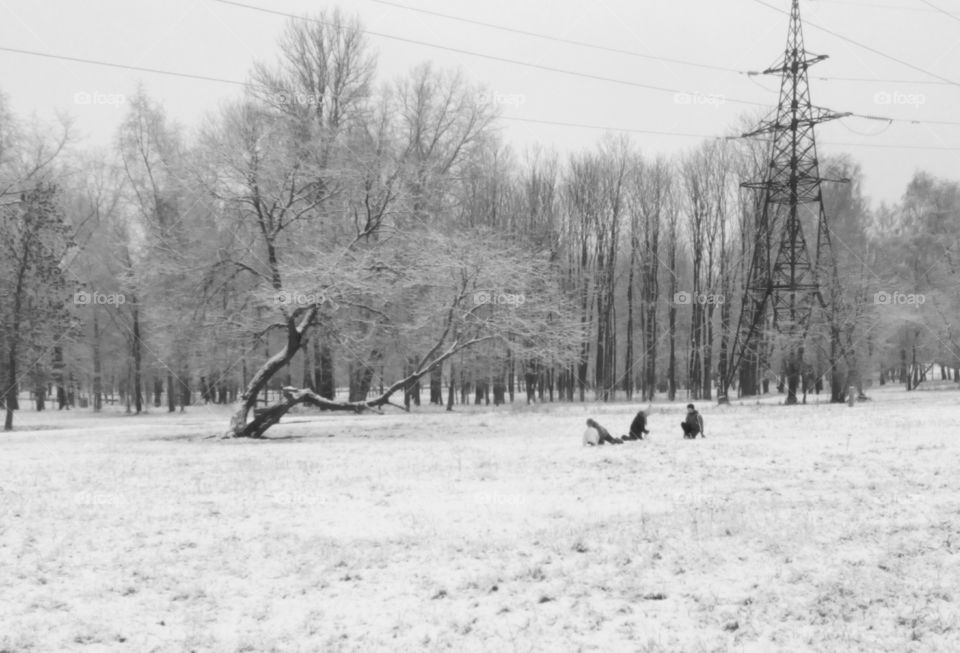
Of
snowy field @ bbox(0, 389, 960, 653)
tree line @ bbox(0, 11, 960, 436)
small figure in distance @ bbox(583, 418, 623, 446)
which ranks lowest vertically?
snowy field @ bbox(0, 389, 960, 653)

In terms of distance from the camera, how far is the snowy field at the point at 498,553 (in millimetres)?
6723

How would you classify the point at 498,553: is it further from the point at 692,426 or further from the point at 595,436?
the point at 692,426

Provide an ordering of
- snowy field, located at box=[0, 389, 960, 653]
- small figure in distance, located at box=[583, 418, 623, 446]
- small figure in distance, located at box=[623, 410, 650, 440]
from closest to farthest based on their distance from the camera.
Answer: snowy field, located at box=[0, 389, 960, 653] < small figure in distance, located at box=[583, 418, 623, 446] < small figure in distance, located at box=[623, 410, 650, 440]

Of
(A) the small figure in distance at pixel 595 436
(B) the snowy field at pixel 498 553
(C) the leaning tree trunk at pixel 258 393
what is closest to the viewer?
(B) the snowy field at pixel 498 553

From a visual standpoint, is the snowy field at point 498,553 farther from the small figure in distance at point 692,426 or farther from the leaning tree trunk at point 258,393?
the leaning tree trunk at point 258,393

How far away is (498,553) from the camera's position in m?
8.99

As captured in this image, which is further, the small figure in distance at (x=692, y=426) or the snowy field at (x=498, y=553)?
the small figure in distance at (x=692, y=426)

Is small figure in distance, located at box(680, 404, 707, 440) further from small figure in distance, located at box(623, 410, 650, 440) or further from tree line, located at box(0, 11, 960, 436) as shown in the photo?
tree line, located at box(0, 11, 960, 436)

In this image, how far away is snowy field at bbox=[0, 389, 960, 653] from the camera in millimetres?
6723

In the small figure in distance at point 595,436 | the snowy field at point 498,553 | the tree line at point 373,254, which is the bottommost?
the snowy field at point 498,553

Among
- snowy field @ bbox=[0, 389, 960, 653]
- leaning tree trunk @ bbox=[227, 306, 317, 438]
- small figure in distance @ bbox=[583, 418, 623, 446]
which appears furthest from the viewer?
leaning tree trunk @ bbox=[227, 306, 317, 438]

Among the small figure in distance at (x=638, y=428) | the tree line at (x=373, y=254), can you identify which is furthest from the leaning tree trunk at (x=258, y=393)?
the small figure in distance at (x=638, y=428)

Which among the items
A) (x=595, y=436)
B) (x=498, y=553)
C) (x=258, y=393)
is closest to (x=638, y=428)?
(x=595, y=436)

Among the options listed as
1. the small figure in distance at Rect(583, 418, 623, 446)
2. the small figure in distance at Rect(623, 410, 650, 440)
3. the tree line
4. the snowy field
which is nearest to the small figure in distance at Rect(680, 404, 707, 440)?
the small figure in distance at Rect(623, 410, 650, 440)
